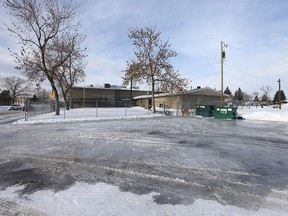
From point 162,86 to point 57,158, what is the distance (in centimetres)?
2737

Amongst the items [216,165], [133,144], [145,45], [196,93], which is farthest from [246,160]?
[196,93]

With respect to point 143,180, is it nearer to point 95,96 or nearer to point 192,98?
point 192,98

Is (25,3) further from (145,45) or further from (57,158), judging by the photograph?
(57,158)

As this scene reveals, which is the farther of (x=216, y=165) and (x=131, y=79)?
(x=131, y=79)

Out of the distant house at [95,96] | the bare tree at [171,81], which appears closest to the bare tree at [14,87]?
the distant house at [95,96]

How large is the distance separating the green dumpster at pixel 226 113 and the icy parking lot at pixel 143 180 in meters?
15.0

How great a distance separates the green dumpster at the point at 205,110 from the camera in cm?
2585

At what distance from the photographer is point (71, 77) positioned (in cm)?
4241

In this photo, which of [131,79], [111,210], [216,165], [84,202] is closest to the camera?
[111,210]

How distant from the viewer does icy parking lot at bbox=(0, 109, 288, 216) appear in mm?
3541

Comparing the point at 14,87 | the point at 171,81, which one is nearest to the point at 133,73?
the point at 171,81

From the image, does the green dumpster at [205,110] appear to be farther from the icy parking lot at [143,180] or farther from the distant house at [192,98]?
the icy parking lot at [143,180]

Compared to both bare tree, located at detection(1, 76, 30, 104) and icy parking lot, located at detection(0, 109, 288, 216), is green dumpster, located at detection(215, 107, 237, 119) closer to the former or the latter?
icy parking lot, located at detection(0, 109, 288, 216)

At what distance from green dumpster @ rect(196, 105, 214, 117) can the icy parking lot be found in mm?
17971
